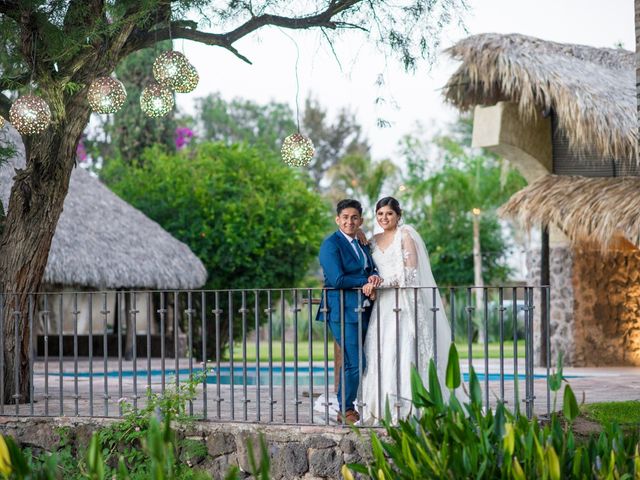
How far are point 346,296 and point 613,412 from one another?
197 cm

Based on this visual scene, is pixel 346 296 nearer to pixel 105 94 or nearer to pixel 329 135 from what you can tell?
pixel 105 94

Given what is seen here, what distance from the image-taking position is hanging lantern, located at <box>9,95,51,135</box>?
626 centimetres

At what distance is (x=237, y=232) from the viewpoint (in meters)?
15.5

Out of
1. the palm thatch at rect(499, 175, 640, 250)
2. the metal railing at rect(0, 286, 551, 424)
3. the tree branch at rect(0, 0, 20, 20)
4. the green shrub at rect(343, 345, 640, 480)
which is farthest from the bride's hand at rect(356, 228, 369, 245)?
the palm thatch at rect(499, 175, 640, 250)

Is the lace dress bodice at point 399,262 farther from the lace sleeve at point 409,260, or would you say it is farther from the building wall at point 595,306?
the building wall at point 595,306

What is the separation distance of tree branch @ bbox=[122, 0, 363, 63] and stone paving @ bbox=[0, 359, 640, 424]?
230 centimetres

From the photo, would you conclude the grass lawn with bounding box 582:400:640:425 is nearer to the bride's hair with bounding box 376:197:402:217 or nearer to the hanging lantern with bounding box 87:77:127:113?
the bride's hair with bounding box 376:197:402:217

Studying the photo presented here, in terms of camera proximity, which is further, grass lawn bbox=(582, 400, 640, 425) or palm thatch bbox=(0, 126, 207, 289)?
palm thatch bbox=(0, 126, 207, 289)

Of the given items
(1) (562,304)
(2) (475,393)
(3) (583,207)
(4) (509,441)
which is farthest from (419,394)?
(1) (562,304)

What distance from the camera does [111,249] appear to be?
576 inches

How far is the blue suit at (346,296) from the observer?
605 centimetres

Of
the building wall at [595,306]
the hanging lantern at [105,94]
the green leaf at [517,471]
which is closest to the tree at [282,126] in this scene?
the building wall at [595,306]

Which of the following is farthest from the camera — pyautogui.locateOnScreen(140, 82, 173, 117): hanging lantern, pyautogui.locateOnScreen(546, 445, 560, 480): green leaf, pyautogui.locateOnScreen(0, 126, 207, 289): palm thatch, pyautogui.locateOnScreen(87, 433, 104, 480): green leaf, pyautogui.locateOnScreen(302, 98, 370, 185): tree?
pyautogui.locateOnScreen(302, 98, 370, 185): tree

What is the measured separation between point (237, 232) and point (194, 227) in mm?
859
